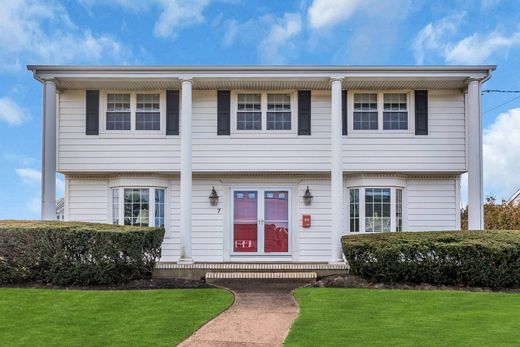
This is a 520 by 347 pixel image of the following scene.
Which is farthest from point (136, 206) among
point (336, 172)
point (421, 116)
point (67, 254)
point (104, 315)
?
point (421, 116)

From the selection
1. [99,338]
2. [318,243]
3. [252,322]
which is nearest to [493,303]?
[252,322]

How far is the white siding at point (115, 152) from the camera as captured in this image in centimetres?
1409

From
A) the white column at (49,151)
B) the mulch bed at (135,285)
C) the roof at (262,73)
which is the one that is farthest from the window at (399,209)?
the white column at (49,151)

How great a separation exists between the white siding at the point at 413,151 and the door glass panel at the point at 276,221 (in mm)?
2088

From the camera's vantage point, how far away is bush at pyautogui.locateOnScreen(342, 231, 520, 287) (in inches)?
428

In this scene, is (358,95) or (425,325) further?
(358,95)

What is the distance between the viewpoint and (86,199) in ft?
47.9

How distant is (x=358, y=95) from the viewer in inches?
568

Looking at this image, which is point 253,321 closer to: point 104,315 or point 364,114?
point 104,315

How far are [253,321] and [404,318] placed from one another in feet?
8.10

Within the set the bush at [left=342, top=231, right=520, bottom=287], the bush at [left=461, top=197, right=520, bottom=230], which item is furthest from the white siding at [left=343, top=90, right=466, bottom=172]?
the bush at [left=461, top=197, right=520, bottom=230]

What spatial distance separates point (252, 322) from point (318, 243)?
6.64 meters

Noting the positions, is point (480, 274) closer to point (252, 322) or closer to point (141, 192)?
point (252, 322)

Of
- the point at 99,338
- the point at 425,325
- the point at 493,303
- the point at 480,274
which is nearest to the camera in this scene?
the point at 99,338
